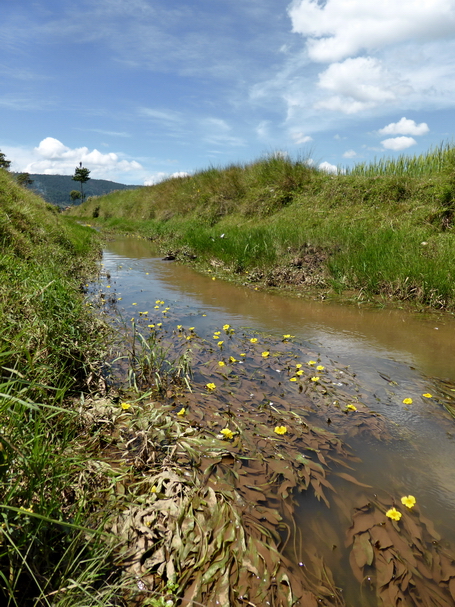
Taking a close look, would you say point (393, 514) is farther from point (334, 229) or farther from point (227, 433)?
point (334, 229)

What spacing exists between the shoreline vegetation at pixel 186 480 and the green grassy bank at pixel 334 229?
334cm

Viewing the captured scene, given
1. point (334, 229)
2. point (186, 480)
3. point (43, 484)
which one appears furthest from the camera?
point (334, 229)

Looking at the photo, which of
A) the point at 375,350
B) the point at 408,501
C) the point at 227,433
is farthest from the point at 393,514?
the point at 375,350

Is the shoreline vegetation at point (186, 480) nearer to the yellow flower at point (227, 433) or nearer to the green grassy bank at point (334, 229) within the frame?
the yellow flower at point (227, 433)

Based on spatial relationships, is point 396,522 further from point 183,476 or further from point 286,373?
point 286,373

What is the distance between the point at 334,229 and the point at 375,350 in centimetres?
563

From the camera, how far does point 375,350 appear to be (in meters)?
4.44

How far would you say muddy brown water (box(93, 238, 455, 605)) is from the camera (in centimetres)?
225

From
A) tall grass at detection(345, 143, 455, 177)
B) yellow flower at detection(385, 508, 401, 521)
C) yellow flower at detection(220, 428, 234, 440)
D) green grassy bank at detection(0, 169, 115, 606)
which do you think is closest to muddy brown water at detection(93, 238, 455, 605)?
yellow flower at detection(385, 508, 401, 521)

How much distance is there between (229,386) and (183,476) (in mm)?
1308

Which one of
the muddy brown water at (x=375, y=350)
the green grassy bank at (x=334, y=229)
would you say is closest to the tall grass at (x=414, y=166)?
the green grassy bank at (x=334, y=229)

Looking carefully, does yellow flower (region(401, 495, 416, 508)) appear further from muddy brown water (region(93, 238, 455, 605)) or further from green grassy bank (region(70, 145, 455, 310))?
green grassy bank (region(70, 145, 455, 310))

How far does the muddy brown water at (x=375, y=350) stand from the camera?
7.38 ft

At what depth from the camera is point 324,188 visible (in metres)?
12.8
